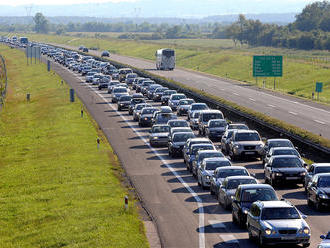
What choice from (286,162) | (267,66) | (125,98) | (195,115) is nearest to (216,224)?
(286,162)

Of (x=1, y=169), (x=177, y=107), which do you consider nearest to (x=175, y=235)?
(x=1, y=169)

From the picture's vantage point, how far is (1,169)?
153 ft

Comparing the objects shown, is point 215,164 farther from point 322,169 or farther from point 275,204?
point 275,204

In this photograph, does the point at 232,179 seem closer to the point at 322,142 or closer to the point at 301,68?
the point at 322,142

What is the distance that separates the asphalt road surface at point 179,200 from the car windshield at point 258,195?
42.8 inches

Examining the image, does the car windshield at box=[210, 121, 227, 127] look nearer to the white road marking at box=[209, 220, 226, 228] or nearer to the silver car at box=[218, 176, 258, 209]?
the silver car at box=[218, 176, 258, 209]

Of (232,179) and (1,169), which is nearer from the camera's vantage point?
(232,179)

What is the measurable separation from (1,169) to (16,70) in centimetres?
11544

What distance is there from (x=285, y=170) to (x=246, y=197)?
27.8 feet

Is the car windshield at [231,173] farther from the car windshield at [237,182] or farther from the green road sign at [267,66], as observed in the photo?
the green road sign at [267,66]

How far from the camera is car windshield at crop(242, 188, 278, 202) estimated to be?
26750 mm

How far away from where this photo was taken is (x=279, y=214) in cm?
2397

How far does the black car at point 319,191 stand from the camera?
29203 millimetres

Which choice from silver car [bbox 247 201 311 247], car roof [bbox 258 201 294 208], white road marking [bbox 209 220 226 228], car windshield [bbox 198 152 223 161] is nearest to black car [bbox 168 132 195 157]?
car windshield [bbox 198 152 223 161]
